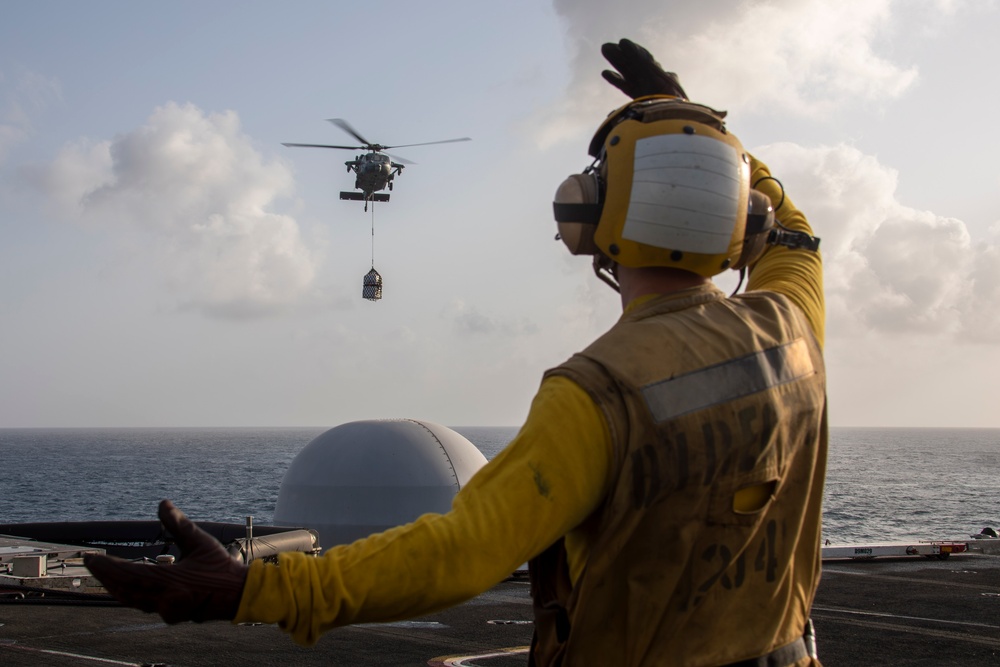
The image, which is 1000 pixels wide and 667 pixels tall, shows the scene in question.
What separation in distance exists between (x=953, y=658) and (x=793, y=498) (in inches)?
305

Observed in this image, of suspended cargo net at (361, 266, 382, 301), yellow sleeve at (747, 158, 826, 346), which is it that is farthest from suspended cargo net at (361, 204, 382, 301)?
yellow sleeve at (747, 158, 826, 346)

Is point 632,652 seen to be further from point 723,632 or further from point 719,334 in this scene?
point 719,334

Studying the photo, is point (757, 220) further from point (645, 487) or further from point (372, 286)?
point (372, 286)

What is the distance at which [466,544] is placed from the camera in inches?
77.0

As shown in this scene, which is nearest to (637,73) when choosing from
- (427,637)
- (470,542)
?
(470,542)

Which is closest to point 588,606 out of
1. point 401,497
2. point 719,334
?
point 719,334

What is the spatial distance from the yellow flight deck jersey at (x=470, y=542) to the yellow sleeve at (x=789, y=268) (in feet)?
3.30

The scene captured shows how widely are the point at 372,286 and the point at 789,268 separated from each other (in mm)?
41429

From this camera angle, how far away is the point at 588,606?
227 centimetres

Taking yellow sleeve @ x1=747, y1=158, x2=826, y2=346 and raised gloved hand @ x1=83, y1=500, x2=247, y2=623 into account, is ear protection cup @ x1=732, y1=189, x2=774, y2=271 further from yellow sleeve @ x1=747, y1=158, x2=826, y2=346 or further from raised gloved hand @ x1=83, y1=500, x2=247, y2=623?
raised gloved hand @ x1=83, y1=500, x2=247, y2=623

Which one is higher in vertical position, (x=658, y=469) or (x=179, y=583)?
(x=658, y=469)

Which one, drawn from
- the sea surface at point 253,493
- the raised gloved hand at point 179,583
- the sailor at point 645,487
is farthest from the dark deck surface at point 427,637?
the sea surface at point 253,493

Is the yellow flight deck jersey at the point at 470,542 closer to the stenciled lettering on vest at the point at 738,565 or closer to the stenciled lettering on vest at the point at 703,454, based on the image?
the stenciled lettering on vest at the point at 703,454

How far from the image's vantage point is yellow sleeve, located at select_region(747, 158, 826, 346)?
113 inches
